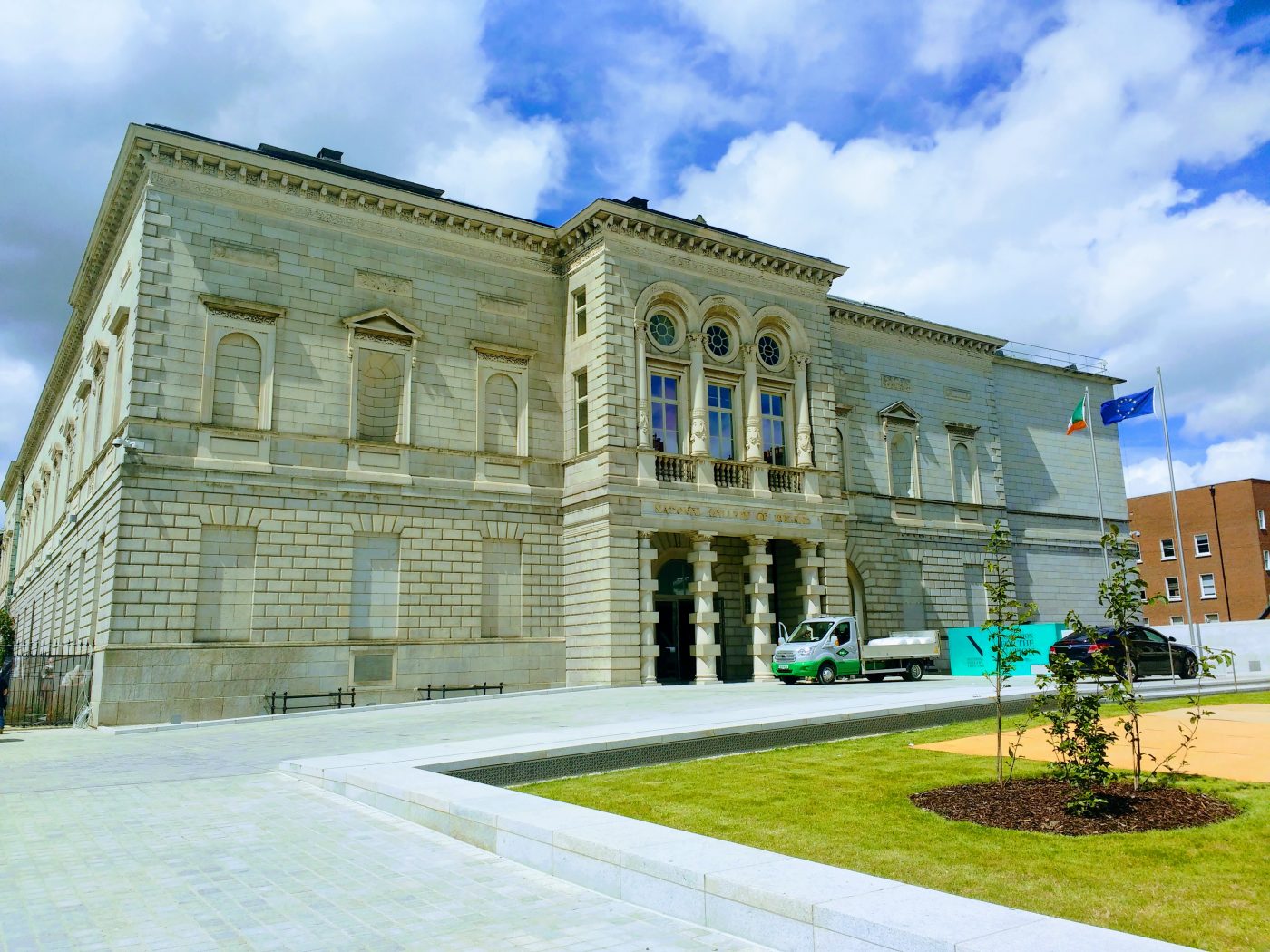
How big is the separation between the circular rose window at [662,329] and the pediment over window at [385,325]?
775cm

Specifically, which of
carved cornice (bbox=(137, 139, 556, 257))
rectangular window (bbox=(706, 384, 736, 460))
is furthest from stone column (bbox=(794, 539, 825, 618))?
carved cornice (bbox=(137, 139, 556, 257))

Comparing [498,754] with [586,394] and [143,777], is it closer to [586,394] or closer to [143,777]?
[143,777]

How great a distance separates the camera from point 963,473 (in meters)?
43.8

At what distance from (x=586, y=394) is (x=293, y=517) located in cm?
1011

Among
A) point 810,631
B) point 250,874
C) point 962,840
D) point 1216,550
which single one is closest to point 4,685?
point 250,874

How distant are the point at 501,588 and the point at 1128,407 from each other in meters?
27.2

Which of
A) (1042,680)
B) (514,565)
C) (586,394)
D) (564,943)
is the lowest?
(564,943)

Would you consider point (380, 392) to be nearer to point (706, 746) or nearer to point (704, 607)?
point (704, 607)

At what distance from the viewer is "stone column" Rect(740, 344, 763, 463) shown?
33500mm

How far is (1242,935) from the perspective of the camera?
552cm

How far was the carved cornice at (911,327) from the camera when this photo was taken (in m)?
40.0

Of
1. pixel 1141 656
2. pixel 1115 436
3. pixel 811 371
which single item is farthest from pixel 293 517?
pixel 1115 436

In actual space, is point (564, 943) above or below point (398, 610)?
below

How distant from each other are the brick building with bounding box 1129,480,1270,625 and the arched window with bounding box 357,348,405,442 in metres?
47.9
